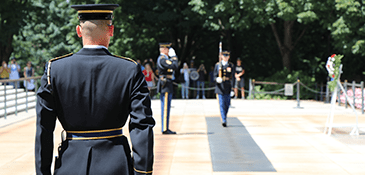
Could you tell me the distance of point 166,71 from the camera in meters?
10.7

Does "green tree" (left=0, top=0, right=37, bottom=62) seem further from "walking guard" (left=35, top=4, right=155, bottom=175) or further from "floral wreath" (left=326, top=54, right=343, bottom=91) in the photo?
"walking guard" (left=35, top=4, right=155, bottom=175)

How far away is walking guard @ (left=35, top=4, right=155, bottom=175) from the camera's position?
9.62 feet

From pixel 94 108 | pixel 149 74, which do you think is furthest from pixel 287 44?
pixel 94 108

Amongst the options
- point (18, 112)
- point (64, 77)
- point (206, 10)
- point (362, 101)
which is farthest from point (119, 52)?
point (64, 77)

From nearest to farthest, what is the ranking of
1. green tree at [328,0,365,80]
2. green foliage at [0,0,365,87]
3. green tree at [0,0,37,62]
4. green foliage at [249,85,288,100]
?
green tree at [328,0,365,80] < green foliage at [0,0,365,87] < green foliage at [249,85,288,100] < green tree at [0,0,37,62]

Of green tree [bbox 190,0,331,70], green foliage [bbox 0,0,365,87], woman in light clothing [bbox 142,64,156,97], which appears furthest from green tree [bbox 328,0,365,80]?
woman in light clothing [bbox 142,64,156,97]

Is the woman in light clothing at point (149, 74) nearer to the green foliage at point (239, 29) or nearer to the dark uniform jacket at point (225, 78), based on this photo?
the green foliage at point (239, 29)

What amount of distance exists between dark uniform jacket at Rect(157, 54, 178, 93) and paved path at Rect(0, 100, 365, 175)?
1.06m

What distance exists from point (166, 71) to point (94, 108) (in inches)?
306

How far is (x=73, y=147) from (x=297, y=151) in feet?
21.3

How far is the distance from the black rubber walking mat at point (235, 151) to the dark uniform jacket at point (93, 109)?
4474 mm

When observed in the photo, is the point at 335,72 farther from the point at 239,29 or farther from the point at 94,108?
the point at 239,29

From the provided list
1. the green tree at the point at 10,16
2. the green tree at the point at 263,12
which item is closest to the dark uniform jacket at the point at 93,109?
the green tree at the point at 263,12

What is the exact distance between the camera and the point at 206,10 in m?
23.8
